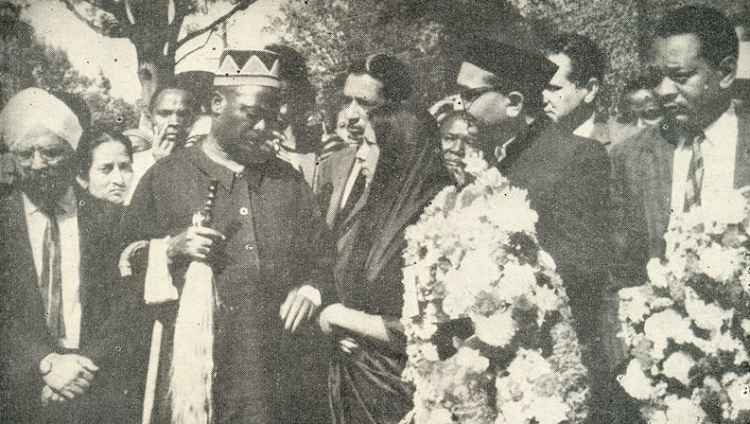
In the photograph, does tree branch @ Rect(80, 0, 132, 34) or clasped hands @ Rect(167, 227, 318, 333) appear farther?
tree branch @ Rect(80, 0, 132, 34)

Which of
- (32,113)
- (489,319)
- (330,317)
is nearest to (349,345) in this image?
(330,317)

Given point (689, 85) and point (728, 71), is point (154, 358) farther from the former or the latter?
point (728, 71)

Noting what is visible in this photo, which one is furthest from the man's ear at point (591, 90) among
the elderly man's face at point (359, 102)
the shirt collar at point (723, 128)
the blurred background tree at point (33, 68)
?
the blurred background tree at point (33, 68)

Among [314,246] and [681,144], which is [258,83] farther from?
[681,144]

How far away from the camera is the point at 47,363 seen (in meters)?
3.57

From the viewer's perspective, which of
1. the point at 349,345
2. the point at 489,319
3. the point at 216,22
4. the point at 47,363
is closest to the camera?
the point at 489,319

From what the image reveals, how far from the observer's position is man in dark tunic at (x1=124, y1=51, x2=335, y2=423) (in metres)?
3.40

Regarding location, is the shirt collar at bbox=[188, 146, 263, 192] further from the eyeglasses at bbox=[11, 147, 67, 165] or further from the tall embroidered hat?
the eyeglasses at bbox=[11, 147, 67, 165]

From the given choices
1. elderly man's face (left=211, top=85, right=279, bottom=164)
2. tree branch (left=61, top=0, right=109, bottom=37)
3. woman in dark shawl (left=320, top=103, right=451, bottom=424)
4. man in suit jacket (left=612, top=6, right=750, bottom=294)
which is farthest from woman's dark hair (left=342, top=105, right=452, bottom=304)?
tree branch (left=61, top=0, right=109, bottom=37)

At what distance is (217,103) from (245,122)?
19 cm

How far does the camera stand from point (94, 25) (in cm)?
374

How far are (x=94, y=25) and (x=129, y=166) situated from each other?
80cm

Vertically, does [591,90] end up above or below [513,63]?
below

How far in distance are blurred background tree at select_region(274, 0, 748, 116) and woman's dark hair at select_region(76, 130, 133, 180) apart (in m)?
0.97
